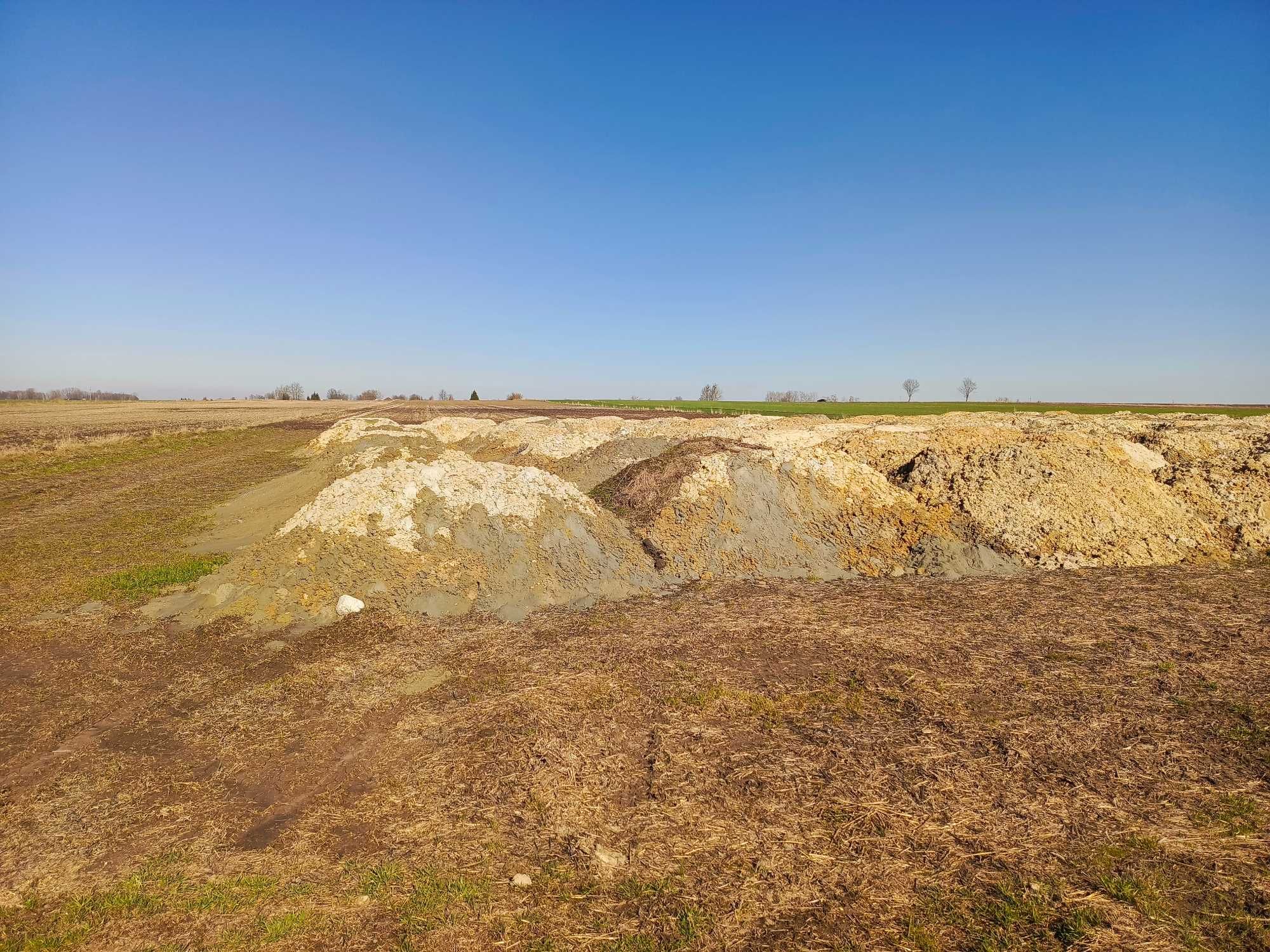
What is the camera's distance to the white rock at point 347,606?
9086 mm

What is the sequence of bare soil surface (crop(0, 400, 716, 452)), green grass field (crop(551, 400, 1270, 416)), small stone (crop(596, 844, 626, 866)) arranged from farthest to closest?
green grass field (crop(551, 400, 1270, 416))
bare soil surface (crop(0, 400, 716, 452))
small stone (crop(596, 844, 626, 866))

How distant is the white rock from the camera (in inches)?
358

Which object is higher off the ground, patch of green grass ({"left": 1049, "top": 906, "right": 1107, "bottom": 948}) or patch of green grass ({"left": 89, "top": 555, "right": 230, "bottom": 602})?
patch of green grass ({"left": 89, "top": 555, "right": 230, "bottom": 602})

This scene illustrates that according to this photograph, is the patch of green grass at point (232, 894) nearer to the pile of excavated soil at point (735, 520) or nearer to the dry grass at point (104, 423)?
the pile of excavated soil at point (735, 520)

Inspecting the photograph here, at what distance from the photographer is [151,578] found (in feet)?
34.7

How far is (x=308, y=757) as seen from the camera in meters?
5.62

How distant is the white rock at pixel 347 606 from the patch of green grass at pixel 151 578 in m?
3.57

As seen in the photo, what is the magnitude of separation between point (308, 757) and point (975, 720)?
6.74m

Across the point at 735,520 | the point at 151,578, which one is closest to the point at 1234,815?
the point at 735,520

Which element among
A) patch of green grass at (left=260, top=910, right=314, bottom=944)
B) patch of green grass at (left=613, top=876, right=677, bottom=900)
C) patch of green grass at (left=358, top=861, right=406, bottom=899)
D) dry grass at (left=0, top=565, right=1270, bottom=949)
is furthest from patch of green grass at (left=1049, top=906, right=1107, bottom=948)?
patch of green grass at (left=260, top=910, right=314, bottom=944)

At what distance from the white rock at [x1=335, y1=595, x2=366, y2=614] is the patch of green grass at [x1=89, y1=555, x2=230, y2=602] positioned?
11.7ft

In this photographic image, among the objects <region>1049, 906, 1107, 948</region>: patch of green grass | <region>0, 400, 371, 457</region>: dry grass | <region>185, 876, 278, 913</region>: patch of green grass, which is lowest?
<region>185, 876, 278, 913</region>: patch of green grass

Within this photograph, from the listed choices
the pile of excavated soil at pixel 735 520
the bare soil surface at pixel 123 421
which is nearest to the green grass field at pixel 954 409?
the bare soil surface at pixel 123 421

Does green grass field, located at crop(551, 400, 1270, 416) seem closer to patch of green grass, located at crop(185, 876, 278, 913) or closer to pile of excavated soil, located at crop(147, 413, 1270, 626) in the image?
pile of excavated soil, located at crop(147, 413, 1270, 626)
